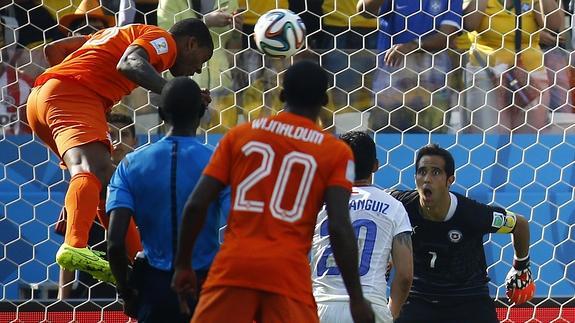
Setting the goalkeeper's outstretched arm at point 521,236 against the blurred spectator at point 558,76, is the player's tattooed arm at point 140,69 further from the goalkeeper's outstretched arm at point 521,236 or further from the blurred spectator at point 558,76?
the blurred spectator at point 558,76

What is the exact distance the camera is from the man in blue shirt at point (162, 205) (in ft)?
14.1

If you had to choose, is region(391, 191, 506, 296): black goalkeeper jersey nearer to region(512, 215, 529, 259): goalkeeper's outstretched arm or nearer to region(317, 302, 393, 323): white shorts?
region(512, 215, 529, 259): goalkeeper's outstretched arm

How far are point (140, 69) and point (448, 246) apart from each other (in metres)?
1.91

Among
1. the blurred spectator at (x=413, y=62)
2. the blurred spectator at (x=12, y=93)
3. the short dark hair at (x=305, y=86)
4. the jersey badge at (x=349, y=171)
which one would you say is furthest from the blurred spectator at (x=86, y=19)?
the jersey badge at (x=349, y=171)

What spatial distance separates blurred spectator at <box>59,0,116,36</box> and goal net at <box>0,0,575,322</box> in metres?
0.03

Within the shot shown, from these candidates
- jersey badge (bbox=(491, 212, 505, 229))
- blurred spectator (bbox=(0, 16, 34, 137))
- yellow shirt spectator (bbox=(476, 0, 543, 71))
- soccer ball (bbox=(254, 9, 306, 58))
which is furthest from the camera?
yellow shirt spectator (bbox=(476, 0, 543, 71))

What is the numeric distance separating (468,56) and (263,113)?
4.38 feet

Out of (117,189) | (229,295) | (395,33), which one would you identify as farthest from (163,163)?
(395,33)

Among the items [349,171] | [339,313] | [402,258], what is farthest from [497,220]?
[349,171]

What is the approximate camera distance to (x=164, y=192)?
14.1 ft

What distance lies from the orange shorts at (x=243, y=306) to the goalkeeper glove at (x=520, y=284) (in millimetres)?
2334

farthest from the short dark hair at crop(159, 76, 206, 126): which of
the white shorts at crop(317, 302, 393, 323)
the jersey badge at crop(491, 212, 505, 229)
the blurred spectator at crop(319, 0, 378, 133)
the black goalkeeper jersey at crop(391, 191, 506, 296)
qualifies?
the blurred spectator at crop(319, 0, 378, 133)

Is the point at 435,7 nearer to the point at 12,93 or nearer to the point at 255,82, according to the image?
the point at 255,82

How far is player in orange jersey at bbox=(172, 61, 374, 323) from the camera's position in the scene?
4.01 m
